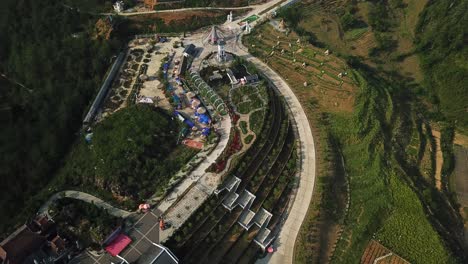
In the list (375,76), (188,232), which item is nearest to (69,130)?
(188,232)

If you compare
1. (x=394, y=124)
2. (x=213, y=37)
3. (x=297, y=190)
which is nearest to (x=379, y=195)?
(x=297, y=190)

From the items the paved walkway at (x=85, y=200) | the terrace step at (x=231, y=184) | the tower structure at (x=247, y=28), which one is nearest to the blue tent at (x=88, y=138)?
the paved walkway at (x=85, y=200)

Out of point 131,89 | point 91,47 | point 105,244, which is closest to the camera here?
point 105,244

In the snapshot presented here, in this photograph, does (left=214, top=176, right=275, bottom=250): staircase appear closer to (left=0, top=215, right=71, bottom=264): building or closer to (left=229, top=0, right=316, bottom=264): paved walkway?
(left=229, top=0, right=316, bottom=264): paved walkway

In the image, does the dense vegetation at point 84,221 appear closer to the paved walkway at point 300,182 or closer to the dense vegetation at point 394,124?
the paved walkway at point 300,182

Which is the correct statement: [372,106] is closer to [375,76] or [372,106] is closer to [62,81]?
[375,76]

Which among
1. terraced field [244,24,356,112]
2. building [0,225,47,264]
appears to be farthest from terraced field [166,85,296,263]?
building [0,225,47,264]
